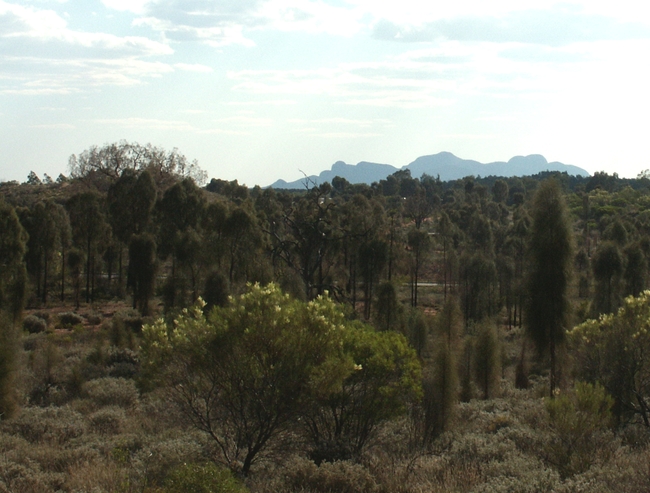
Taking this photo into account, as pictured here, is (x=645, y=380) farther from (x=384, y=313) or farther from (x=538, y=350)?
(x=384, y=313)

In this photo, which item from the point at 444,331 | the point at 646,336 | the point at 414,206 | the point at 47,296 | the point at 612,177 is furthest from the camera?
the point at 612,177

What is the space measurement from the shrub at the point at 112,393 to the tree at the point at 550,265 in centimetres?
1040

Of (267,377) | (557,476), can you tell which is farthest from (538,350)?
(267,377)

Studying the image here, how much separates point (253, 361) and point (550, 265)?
7.42m

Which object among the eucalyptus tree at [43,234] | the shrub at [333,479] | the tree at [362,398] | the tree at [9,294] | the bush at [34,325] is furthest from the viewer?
the eucalyptus tree at [43,234]

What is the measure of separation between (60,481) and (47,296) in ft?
107

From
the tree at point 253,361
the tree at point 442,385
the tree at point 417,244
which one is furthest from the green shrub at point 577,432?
the tree at point 417,244

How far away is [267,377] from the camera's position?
390 inches

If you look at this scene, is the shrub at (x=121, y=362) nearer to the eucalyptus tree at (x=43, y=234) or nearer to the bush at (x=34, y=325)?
the bush at (x=34, y=325)

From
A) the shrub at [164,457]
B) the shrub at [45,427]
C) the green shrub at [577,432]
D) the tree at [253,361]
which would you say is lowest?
the shrub at [45,427]

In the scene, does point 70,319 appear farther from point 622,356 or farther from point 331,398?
point 622,356

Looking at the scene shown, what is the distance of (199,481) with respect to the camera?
7.89 meters

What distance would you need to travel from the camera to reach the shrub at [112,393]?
1770 cm

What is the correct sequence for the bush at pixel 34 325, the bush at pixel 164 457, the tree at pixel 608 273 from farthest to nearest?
the bush at pixel 34 325 → the tree at pixel 608 273 → the bush at pixel 164 457
